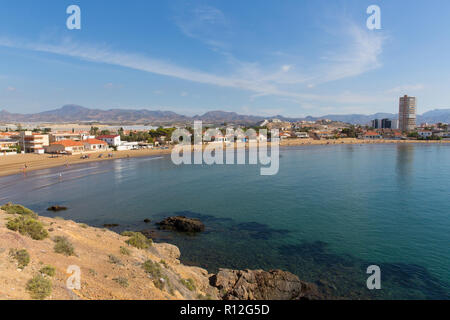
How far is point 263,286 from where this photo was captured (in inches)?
494

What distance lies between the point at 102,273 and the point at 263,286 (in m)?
6.85

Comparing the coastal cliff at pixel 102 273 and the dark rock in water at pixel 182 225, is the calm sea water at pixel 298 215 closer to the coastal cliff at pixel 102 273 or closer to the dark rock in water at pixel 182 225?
the dark rock in water at pixel 182 225

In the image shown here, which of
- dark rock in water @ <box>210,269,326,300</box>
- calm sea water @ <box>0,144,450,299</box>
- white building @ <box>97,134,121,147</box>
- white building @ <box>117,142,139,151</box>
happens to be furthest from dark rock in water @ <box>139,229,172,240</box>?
white building @ <box>97,134,121,147</box>

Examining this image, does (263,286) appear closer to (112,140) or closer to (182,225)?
(182,225)

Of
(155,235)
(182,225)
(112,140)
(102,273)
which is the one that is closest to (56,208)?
(155,235)

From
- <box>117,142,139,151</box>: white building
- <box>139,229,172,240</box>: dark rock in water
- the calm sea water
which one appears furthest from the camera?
<box>117,142,139,151</box>: white building

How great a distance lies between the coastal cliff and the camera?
8.12 m

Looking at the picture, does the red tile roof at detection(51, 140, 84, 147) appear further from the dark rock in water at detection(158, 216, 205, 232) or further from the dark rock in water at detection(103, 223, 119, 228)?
the dark rock in water at detection(158, 216, 205, 232)

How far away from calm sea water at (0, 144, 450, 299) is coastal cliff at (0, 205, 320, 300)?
2.41 m

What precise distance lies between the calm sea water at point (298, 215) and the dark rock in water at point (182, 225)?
2.67 feet

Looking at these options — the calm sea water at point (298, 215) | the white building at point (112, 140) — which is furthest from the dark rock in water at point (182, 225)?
the white building at point (112, 140)

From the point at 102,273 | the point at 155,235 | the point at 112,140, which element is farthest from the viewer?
the point at 112,140

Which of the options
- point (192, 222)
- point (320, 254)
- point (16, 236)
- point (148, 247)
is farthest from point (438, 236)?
point (16, 236)

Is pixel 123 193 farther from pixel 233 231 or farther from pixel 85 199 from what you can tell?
pixel 233 231
